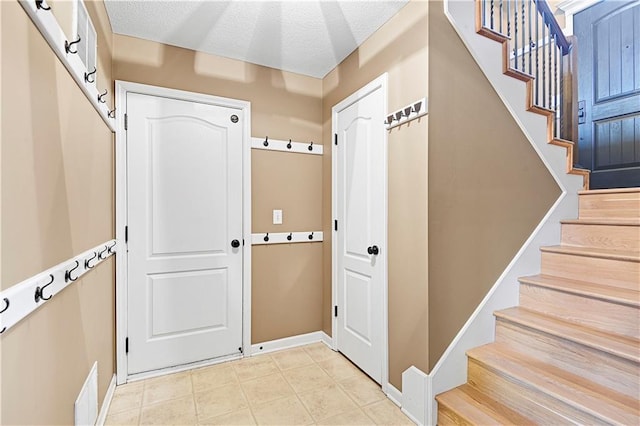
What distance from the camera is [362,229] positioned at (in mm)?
2441

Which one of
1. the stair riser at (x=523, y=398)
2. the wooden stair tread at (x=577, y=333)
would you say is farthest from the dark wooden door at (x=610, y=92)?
the stair riser at (x=523, y=398)

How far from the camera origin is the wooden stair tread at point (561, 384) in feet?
4.42

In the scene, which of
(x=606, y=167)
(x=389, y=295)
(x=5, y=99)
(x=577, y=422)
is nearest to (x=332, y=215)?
(x=389, y=295)

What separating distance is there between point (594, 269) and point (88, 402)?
116 inches

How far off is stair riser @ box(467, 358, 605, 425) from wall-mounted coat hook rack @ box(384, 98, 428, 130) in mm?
1509

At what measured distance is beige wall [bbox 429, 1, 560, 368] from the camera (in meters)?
1.83

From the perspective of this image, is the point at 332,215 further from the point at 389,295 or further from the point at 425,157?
the point at 425,157

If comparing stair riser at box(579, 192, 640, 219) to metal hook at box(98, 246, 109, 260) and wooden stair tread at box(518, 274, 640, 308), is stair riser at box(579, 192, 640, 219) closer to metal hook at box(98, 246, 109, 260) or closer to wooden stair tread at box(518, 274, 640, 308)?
wooden stair tread at box(518, 274, 640, 308)

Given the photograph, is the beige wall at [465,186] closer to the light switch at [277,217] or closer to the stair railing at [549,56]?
the stair railing at [549,56]

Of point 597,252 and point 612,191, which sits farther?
point 612,191

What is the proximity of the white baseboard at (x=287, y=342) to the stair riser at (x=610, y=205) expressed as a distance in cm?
243

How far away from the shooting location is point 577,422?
1415 millimetres

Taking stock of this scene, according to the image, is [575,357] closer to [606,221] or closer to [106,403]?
[606,221]

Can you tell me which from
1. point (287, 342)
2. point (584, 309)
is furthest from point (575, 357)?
point (287, 342)
